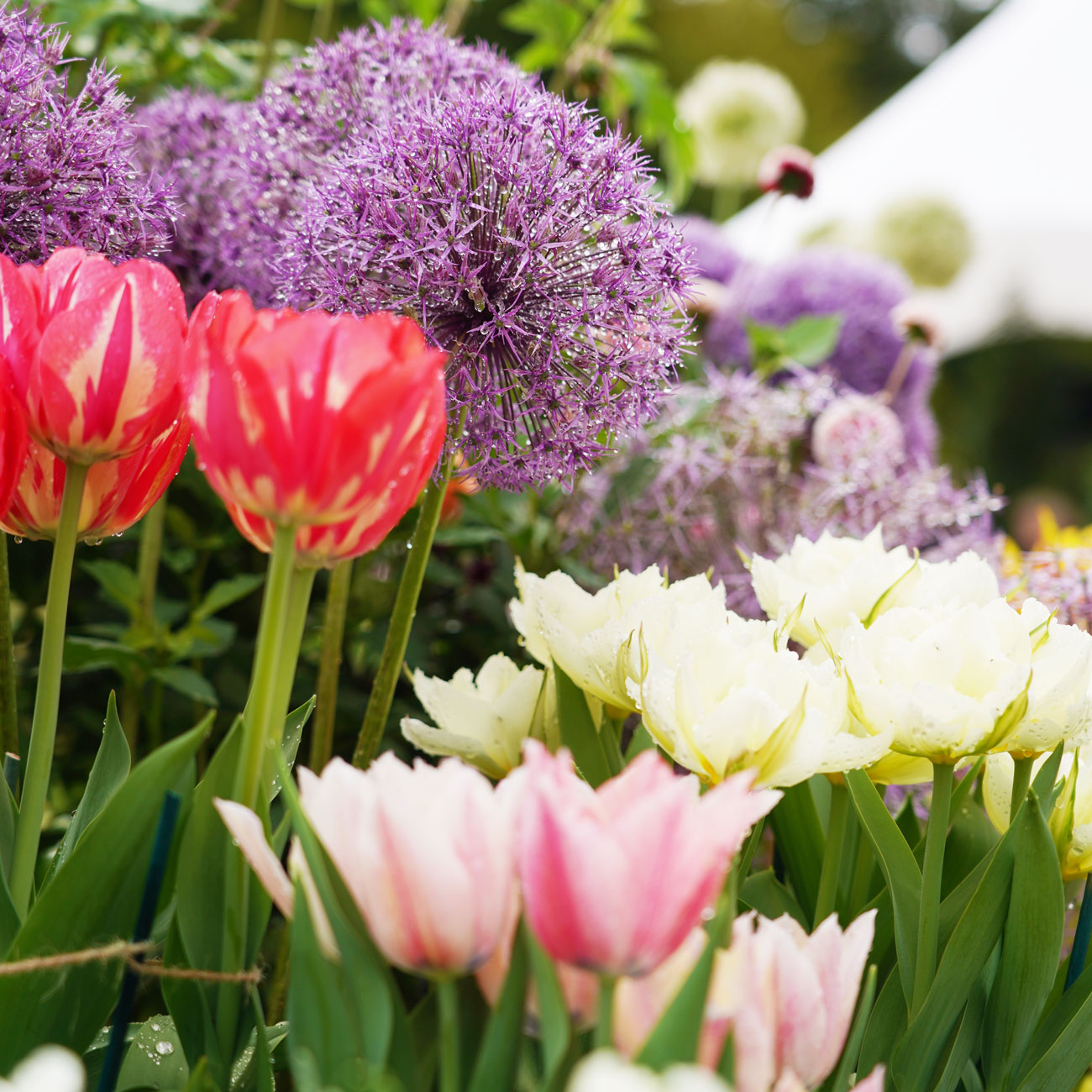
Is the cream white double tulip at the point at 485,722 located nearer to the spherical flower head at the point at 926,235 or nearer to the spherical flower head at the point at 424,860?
the spherical flower head at the point at 424,860

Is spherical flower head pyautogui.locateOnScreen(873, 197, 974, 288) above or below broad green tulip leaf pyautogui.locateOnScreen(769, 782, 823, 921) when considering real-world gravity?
above

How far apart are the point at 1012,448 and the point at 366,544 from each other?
4265 millimetres

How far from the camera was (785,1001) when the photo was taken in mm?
274

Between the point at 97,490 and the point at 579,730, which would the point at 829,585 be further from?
the point at 97,490

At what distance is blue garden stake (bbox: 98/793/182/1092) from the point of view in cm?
30

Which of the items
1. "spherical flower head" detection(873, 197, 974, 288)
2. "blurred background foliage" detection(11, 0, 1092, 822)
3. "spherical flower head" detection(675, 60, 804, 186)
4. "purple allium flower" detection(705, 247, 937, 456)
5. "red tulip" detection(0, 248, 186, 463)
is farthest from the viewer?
"spherical flower head" detection(873, 197, 974, 288)

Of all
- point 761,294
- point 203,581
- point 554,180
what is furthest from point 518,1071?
point 761,294

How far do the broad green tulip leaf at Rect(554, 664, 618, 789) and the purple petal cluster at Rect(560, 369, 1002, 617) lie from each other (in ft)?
1.14

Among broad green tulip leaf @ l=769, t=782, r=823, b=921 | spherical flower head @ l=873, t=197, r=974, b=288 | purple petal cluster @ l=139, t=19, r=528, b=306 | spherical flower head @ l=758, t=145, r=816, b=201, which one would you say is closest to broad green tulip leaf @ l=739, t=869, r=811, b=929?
broad green tulip leaf @ l=769, t=782, r=823, b=921

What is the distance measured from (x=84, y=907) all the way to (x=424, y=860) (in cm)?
14

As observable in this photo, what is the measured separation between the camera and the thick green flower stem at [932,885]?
1.21 ft

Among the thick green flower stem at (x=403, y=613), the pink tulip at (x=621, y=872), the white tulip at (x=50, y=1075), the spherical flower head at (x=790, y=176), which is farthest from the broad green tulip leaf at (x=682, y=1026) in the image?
the spherical flower head at (x=790, y=176)

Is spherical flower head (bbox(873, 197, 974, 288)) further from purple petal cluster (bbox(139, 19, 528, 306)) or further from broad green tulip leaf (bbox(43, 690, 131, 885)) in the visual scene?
broad green tulip leaf (bbox(43, 690, 131, 885))

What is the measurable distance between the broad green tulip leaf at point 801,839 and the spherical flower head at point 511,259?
0.59 ft
